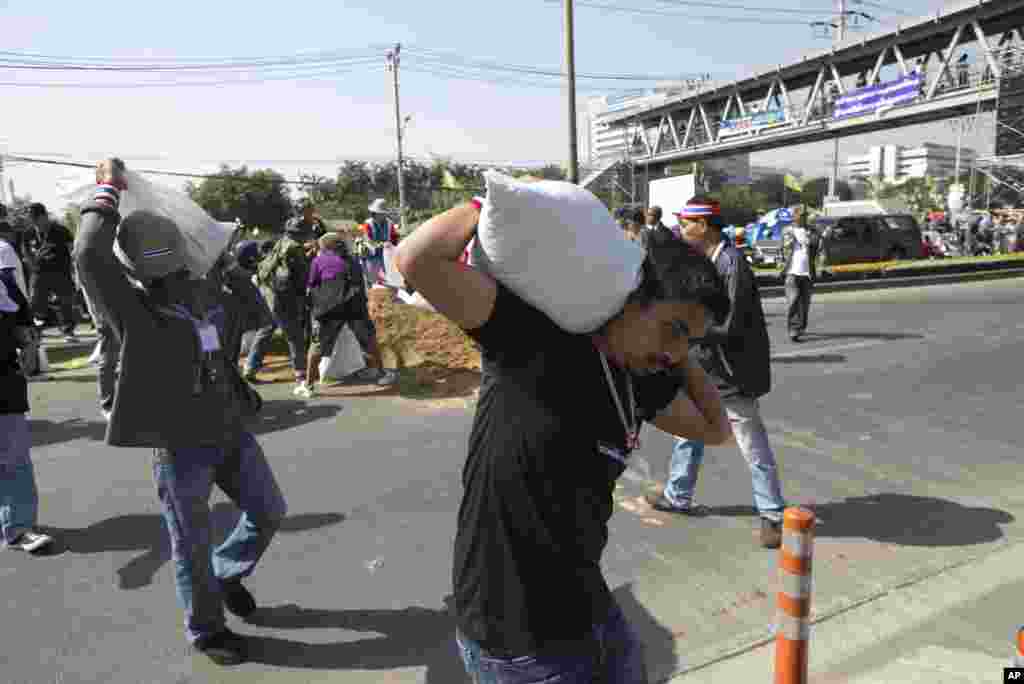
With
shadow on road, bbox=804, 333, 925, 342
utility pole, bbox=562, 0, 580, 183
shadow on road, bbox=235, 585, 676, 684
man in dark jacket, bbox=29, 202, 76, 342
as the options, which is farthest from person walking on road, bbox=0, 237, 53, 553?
utility pole, bbox=562, 0, 580, 183

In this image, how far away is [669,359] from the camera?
1516mm

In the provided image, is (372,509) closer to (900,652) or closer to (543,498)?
(900,652)

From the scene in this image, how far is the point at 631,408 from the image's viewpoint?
1.55 meters

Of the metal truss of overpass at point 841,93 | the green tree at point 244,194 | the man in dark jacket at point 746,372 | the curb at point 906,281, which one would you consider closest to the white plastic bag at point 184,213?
the man in dark jacket at point 746,372

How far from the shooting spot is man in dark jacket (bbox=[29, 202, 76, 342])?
9664 mm

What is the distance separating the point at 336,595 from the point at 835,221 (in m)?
21.3

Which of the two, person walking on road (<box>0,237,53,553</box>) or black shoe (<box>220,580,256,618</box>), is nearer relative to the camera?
black shoe (<box>220,580,256,618</box>)

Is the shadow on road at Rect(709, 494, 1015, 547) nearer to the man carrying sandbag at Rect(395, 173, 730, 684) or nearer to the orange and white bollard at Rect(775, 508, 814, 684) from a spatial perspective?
the orange and white bollard at Rect(775, 508, 814, 684)

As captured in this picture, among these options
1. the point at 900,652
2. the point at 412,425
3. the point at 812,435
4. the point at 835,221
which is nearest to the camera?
the point at 900,652

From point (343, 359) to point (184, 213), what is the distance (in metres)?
4.98

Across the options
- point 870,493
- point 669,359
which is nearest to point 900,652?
point 870,493

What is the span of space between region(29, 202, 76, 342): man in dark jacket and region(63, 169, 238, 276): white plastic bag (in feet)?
26.8

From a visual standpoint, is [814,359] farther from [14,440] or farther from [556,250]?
[556,250]

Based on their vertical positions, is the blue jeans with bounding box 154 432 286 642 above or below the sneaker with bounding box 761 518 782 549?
above
